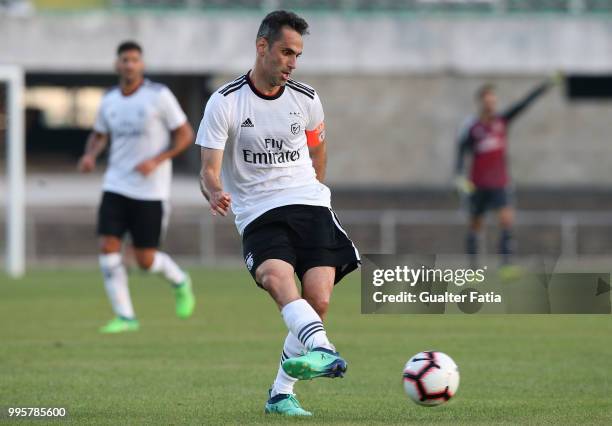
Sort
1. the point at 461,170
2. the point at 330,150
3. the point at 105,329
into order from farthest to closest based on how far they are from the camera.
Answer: the point at 330,150
the point at 461,170
the point at 105,329

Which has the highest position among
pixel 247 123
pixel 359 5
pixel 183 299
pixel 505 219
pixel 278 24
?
pixel 359 5

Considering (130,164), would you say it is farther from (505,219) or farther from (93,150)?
(505,219)

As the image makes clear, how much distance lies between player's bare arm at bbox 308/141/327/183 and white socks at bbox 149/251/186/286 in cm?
578

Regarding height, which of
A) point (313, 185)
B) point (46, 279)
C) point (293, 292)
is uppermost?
point (313, 185)

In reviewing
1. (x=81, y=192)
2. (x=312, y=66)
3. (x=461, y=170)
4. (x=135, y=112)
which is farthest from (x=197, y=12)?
(x=135, y=112)

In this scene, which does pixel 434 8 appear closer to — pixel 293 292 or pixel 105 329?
pixel 105 329

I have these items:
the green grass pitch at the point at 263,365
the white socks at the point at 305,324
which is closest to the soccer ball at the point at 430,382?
the green grass pitch at the point at 263,365

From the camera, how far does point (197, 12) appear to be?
1216 inches

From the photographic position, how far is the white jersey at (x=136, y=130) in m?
12.8

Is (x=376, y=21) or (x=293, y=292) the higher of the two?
(x=376, y=21)

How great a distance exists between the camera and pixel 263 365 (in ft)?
32.9

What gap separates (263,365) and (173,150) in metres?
3.32

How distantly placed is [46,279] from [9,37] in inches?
395

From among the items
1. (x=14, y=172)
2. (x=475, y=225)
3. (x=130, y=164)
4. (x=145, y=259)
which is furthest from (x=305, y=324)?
(x=14, y=172)
